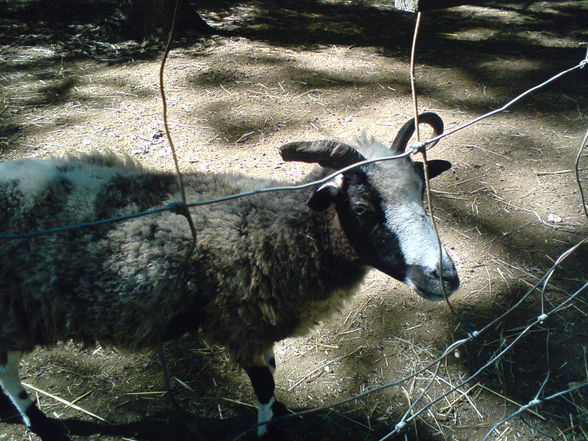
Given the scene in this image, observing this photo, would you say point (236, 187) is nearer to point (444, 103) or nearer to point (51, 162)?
point (51, 162)

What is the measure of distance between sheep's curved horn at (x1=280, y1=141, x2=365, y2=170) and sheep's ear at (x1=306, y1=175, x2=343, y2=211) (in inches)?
6.6

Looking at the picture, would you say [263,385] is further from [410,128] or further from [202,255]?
[410,128]

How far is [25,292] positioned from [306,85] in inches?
213

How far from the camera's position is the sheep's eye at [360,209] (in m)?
2.88

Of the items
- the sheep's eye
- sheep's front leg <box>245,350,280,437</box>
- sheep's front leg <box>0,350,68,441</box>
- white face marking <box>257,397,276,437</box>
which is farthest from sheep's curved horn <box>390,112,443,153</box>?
sheep's front leg <box>0,350,68,441</box>

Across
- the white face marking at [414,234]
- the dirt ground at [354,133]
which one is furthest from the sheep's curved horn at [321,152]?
the dirt ground at [354,133]

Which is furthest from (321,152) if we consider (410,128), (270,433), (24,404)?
(24,404)

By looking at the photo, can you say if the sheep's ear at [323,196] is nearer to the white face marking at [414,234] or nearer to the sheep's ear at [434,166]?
the white face marking at [414,234]

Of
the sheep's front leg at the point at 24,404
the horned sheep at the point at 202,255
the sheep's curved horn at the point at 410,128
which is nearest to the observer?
the horned sheep at the point at 202,255

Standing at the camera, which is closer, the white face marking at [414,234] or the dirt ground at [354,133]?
the white face marking at [414,234]

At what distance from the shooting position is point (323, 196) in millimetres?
2863

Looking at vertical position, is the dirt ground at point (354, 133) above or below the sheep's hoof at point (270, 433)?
above

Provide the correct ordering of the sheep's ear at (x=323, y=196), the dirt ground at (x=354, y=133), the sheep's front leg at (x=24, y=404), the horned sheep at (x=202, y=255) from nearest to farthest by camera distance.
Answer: the horned sheep at (x=202, y=255) → the sheep's ear at (x=323, y=196) → the sheep's front leg at (x=24, y=404) → the dirt ground at (x=354, y=133)

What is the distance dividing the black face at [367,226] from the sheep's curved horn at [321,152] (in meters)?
0.12
